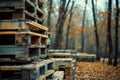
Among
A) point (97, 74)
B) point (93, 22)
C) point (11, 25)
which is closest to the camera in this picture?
point (11, 25)

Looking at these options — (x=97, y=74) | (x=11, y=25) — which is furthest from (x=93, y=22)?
(x=11, y=25)

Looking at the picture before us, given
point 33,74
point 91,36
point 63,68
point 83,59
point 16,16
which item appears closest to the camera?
point 33,74

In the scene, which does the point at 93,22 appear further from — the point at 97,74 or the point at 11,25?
the point at 11,25

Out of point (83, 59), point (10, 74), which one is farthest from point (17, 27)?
point (83, 59)

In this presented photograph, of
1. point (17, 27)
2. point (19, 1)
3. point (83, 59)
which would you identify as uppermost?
point (19, 1)

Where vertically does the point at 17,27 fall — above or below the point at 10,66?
above

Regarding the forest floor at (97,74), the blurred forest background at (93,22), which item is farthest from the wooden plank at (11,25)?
the blurred forest background at (93,22)

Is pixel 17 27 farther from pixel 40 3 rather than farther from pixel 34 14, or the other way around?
pixel 40 3

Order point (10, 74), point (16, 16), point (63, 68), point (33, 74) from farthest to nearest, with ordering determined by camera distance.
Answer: point (63, 68) < point (10, 74) < point (16, 16) < point (33, 74)

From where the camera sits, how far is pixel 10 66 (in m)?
5.38

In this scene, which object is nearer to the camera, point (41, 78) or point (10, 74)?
point (41, 78)

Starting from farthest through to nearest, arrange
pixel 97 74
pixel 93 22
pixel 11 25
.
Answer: pixel 93 22 → pixel 97 74 → pixel 11 25

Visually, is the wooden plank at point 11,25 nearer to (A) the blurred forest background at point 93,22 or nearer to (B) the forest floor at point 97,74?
(B) the forest floor at point 97,74

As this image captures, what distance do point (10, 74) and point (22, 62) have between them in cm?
99
